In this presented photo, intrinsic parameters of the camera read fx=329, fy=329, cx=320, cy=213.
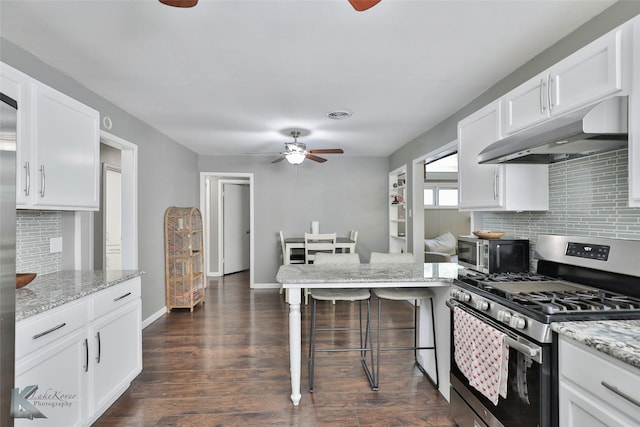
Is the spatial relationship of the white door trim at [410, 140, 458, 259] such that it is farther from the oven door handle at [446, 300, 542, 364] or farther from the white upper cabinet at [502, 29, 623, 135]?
the oven door handle at [446, 300, 542, 364]

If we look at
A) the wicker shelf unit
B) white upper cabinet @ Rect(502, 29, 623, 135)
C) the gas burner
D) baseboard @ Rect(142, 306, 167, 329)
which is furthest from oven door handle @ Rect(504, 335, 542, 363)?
the wicker shelf unit

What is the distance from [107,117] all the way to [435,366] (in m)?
3.59

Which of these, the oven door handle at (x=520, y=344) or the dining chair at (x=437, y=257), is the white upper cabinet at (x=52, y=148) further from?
the dining chair at (x=437, y=257)

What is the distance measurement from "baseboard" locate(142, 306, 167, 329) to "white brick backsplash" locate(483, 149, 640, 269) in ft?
12.9

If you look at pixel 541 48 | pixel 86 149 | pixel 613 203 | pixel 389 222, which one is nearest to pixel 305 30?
pixel 541 48

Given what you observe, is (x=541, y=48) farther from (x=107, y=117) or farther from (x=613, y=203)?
(x=107, y=117)

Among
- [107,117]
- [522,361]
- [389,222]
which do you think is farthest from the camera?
[389,222]

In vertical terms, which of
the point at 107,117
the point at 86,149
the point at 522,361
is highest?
the point at 107,117

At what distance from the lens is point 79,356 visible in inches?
71.5

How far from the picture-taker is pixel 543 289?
5.90 ft

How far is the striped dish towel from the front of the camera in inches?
60.3

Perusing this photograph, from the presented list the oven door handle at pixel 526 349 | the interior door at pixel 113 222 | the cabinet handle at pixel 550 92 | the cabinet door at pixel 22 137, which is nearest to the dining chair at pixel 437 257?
the cabinet handle at pixel 550 92

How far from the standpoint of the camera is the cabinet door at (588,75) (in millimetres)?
1389

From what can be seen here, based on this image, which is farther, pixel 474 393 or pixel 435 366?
pixel 435 366
